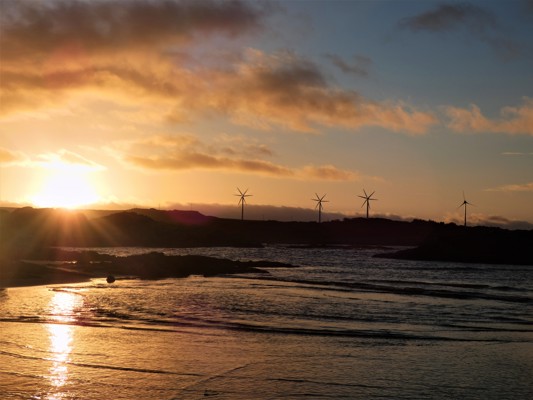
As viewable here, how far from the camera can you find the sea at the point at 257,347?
15781 mm

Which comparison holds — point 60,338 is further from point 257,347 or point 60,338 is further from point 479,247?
point 479,247

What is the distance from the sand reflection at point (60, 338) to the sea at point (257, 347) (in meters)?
0.07

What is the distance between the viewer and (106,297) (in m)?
40.1

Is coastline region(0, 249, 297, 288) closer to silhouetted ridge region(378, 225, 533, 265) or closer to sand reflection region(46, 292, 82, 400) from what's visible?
sand reflection region(46, 292, 82, 400)

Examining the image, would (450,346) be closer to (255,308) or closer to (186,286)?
(255,308)

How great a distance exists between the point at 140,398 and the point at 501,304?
35.3 m

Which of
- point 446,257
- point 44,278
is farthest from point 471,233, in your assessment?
point 44,278

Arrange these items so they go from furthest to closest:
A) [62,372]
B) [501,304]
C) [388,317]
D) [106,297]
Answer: [501,304] → [106,297] → [388,317] → [62,372]

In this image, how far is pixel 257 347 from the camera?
22.2 metres

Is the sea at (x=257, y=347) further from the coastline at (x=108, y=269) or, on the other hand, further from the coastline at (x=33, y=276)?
the coastline at (x=108, y=269)

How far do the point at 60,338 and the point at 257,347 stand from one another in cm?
764

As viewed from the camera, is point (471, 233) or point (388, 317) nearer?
point (388, 317)

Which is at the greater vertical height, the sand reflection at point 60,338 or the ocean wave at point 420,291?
the sand reflection at point 60,338

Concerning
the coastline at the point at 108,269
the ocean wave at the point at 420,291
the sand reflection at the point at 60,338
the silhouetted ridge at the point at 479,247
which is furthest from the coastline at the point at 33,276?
the silhouetted ridge at the point at 479,247
